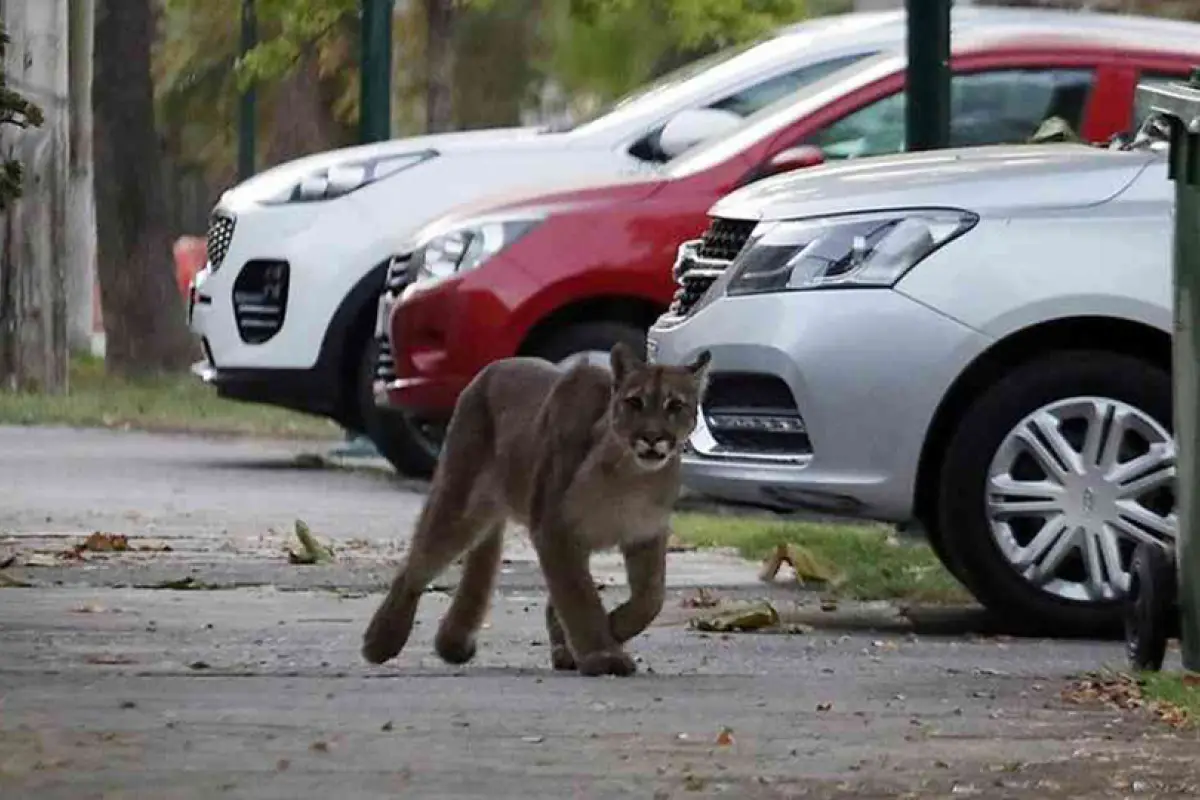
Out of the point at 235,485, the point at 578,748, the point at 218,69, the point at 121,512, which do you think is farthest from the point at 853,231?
the point at 218,69

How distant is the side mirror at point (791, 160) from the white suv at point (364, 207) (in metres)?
0.71

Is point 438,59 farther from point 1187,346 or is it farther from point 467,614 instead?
point 1187,346

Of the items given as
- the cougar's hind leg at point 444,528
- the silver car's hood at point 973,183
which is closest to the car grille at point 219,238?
the silver car's hood at point 973,183

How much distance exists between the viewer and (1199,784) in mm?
6730

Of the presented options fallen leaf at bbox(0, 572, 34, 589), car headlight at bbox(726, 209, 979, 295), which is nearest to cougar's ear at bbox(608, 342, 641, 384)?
car headlight at bbox(726, 209, 979, 295)

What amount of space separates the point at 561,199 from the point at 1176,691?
20.3 ft

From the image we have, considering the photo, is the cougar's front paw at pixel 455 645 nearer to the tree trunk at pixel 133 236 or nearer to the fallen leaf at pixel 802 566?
the fallen leaf at pixel 802 566

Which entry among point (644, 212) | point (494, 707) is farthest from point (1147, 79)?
point (494, 707)

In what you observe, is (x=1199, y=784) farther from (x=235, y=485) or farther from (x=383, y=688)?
(x=235, y=485)

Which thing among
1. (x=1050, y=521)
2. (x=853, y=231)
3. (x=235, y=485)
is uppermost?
(x=853, y=231)

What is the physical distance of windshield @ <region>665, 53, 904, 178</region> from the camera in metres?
13.9

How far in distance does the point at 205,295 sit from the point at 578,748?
9.44m

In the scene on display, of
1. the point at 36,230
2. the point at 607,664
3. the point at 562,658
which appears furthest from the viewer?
the point at 36,230

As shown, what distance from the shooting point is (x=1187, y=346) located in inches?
348
